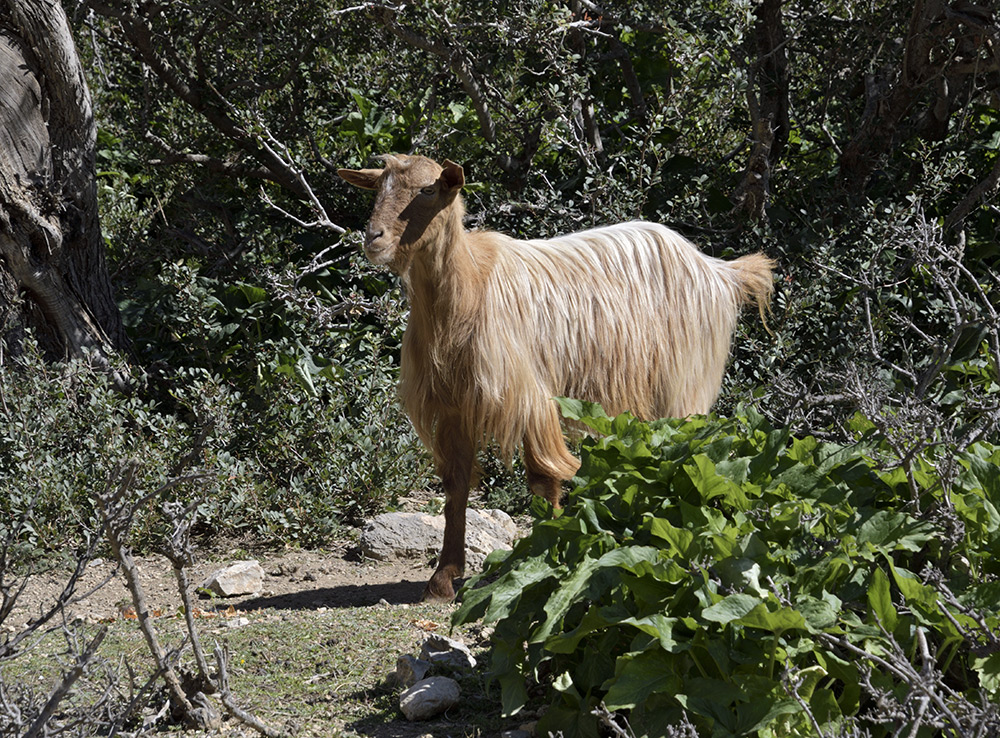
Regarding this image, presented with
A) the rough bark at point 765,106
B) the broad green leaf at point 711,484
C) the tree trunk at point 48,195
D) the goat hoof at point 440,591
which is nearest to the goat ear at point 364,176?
the goat hoof at point 440,591

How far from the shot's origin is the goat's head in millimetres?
4496

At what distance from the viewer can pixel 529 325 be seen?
5.16 meters

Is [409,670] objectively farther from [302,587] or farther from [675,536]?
[302,587]

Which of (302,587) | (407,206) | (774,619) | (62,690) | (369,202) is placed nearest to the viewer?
(62,690)

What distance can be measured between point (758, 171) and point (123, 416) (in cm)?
444

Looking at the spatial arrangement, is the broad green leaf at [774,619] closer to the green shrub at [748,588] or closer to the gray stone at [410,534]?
the green shrub at [748,588]

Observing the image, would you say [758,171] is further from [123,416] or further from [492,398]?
[123,416]

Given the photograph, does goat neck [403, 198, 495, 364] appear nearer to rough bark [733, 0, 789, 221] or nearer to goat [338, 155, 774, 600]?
goat [338, 155, 774, 600]

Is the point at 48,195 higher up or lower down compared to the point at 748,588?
higher up

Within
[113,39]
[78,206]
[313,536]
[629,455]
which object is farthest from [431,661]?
[113,39]

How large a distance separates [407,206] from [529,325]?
3.13 feet

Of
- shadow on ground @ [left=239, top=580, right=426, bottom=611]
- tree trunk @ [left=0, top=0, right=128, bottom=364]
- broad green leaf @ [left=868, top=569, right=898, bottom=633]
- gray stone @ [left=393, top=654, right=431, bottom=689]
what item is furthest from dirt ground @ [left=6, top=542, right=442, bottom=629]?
broad green leaf @ [left=868, top=569, right=898, bottom=633]

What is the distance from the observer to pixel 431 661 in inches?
152

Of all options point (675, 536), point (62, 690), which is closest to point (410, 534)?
point (675, 536)
